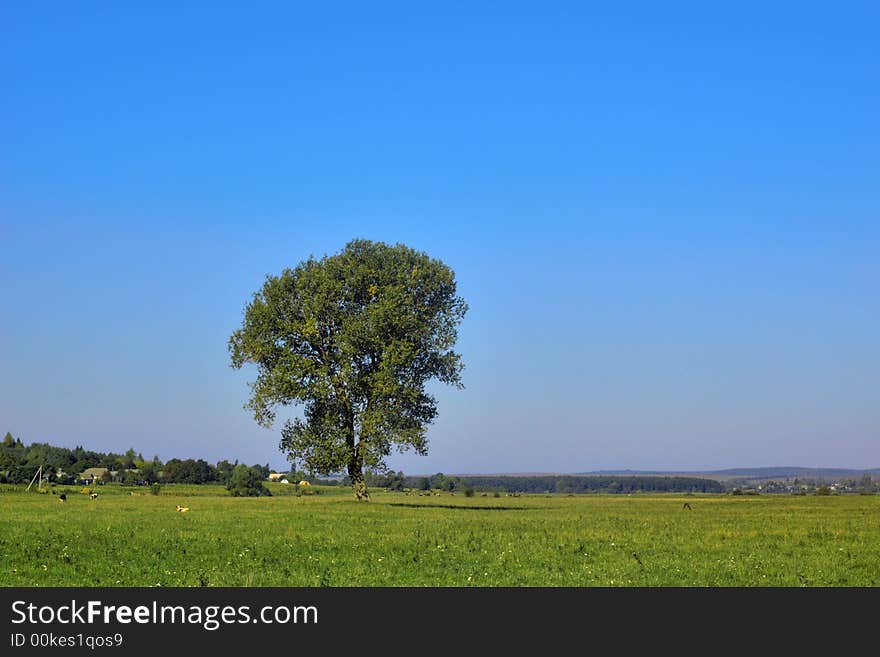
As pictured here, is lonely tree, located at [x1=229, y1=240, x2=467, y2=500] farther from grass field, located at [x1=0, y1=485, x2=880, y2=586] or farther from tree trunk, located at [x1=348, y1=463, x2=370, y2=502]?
grass field, located at [x1=0, y1=485, x2=880, y2=586]

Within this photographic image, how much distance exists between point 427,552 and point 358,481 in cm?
4375

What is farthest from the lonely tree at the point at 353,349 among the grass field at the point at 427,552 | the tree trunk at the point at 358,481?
the grass field at the point at 427,552

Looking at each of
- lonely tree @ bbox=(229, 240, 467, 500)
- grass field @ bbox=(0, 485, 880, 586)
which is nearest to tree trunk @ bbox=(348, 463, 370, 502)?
lonely tree @ bbox=(229, 240, 467, 500)

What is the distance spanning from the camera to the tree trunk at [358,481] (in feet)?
244

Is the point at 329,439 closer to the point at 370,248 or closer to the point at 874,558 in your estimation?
the point at 370,248

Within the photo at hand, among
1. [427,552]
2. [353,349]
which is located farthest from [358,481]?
[427,552]

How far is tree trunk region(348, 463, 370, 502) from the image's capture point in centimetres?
7438

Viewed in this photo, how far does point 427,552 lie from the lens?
108 feet

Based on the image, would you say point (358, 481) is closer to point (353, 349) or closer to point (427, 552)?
point (353, 349)

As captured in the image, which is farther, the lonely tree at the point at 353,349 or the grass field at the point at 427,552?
the lonely tree at the point at 353,349

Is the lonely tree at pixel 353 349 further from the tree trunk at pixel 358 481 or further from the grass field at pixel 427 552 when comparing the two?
the grass field at pixel 427 552

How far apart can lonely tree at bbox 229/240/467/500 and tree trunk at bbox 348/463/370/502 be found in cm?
16

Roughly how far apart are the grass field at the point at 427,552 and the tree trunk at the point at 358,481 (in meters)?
23.4
